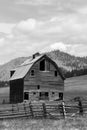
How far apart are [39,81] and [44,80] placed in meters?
1.07

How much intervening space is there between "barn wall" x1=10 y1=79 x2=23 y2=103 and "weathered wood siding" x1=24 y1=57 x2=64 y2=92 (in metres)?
2.05

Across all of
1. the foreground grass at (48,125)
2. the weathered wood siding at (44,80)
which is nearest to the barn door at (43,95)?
the weathered wood siding at (44,80)

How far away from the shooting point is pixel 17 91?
241 feet

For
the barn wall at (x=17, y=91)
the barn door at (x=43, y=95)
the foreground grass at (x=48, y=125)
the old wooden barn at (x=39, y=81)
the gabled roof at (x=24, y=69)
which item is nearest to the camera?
the foreground grass at (x=48, y=125)

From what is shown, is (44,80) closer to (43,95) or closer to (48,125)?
(43,95)

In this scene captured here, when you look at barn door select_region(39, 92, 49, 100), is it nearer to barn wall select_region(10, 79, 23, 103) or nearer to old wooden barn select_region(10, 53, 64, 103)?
old wooden barn select_region(10, 53, 64, 103)

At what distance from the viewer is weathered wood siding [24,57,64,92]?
227 feet

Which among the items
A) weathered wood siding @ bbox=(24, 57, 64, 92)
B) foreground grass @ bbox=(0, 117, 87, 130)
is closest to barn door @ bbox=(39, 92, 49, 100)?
weathered wood siding @ bbox=(24, 57, 64, 92)

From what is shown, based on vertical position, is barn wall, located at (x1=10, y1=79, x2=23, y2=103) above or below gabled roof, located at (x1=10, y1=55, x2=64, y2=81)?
below

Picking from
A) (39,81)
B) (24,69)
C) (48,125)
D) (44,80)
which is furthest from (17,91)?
(48,125)

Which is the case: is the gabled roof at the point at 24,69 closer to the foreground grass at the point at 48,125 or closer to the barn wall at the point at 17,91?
the barn wall at the point at 17,91

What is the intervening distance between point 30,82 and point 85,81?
99727mm

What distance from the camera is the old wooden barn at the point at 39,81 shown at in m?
68.9

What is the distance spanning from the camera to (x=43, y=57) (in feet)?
227
